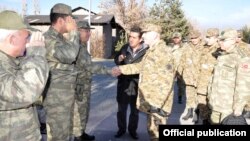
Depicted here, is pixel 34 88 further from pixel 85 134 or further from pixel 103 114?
pixel 103 114

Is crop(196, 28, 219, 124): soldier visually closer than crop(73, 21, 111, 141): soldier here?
No

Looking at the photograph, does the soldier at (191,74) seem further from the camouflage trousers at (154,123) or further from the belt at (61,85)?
the belt at (61,85)

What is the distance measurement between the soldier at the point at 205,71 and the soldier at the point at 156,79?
6.94 feet

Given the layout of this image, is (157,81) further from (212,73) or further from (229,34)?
(212,73)

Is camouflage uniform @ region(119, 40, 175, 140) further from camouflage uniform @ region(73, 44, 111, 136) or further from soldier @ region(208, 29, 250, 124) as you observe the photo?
camouflage uniform @ region(73, 44, 111, 136)

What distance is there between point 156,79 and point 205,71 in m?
2.56

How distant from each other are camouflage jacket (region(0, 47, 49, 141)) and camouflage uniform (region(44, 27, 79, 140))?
1.49 metres

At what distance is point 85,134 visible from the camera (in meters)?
5.90

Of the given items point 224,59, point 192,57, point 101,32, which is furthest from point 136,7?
point 224,59

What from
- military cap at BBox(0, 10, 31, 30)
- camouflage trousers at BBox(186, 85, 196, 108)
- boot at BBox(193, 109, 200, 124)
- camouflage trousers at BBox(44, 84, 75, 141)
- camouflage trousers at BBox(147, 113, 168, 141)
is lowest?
boot at BBox(193, 109, 200, 124)

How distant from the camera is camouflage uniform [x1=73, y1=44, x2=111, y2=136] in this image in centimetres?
554

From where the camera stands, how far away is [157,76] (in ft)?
15.3

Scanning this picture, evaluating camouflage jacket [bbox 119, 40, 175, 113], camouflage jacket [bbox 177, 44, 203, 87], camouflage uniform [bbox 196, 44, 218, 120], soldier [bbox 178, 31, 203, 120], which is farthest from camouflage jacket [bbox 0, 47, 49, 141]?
camouflage jacket [bbox 177, 44, 203, 87]

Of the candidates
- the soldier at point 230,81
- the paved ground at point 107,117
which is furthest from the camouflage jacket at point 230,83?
Answer: the paved ground at point 107,117
